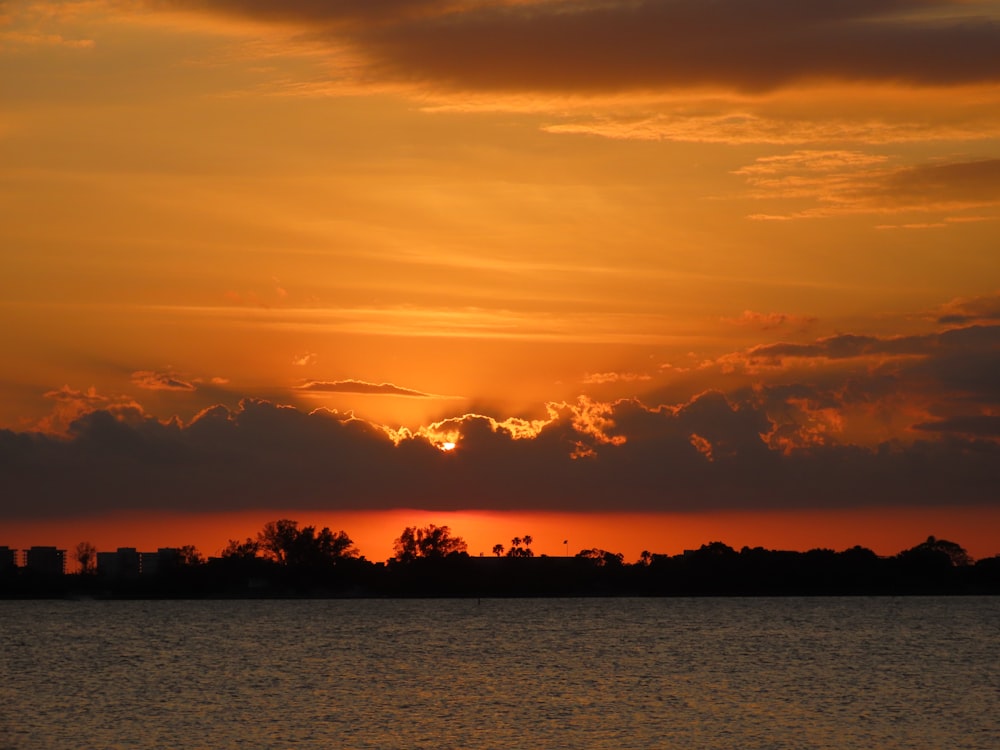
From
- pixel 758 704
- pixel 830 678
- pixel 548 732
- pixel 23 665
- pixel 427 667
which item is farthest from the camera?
pixel 23 665

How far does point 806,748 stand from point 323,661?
95766 millimetres

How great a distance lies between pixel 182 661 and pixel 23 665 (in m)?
18.5

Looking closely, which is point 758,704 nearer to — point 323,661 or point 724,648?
point 323,661

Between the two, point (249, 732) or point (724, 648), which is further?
point (724, 648)

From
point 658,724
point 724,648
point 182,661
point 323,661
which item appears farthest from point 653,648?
point 658,724

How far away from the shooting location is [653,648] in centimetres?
19962

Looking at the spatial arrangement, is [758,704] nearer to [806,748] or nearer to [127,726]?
[806,748]

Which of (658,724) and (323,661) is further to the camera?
(323,661)

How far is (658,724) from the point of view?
10069 cm

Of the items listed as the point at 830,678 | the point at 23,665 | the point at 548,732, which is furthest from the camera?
the point at 23,665

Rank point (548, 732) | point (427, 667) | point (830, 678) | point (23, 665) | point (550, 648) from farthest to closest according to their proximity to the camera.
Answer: point (550, 648) → point (23, 665) → point (427, 667) → point (830, 678) → point (548, 732)

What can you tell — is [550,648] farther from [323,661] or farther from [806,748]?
[806,748]

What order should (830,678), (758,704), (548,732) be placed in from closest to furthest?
(548,732) → (758,704) → (830,678)

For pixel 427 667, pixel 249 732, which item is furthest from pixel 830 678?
pixel 249 732
